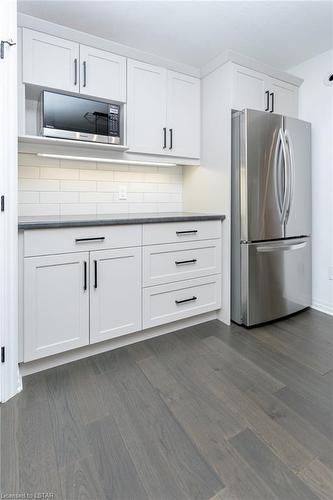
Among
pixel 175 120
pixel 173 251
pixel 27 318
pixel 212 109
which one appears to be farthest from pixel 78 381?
pixel 212 109

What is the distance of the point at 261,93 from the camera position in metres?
2.44

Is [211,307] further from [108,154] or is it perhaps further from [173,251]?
[108,154]

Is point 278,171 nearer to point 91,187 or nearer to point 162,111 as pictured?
point 162,111

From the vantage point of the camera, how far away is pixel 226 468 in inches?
42.5

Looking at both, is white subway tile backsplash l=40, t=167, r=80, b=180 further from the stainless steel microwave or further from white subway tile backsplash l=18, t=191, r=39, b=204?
the stainless steel microwave

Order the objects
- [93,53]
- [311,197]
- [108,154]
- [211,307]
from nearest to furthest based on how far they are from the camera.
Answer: [93,53]
[108,154]
[211,307]
[311,197]

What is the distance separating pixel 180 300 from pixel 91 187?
1.24 metres

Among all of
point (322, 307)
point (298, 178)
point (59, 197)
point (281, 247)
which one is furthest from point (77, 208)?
point (322, 307)

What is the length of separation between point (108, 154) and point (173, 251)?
94 centimetres

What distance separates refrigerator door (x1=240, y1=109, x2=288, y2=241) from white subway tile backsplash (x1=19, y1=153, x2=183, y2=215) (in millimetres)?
878

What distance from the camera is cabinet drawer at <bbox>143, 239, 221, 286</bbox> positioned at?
207cm

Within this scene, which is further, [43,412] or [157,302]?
[157,302]

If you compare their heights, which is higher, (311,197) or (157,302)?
(311,197)

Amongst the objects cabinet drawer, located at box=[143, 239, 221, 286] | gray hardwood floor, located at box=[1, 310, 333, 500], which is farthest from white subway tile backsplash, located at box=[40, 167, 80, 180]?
gray hardwood floor, located at box=[1, 310, 333, 500]
